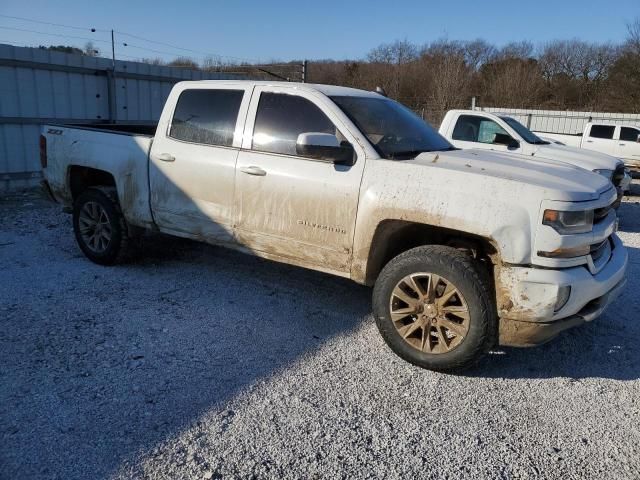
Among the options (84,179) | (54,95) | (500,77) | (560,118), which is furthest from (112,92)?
(500,77)

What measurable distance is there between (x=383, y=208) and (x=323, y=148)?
2.05ft

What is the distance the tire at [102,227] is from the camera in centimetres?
543

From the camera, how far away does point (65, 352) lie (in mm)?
3713

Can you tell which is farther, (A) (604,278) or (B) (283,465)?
(A) (604,278)

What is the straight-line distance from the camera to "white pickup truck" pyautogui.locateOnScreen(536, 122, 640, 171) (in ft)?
52.9

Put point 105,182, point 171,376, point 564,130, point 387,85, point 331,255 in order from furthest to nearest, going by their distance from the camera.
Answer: point 387,85, point 564,130, point 105,182, point 331,255, point 171,376

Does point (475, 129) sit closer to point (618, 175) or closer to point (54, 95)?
point (618, 175)

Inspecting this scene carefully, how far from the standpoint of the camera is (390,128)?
4.48 m

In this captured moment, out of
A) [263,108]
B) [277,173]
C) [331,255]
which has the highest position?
[263,108]

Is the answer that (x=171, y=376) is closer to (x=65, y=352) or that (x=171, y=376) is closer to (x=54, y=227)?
(x=65, y=352)

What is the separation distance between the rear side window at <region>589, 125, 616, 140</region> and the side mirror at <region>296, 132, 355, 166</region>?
51.7 feet

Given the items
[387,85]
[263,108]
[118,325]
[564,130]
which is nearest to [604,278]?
[263,108]

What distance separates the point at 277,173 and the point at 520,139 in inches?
278

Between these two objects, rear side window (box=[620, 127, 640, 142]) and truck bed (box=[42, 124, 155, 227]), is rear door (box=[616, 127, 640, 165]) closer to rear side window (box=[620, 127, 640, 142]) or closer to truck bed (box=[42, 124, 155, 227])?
rear side window (box=[620, 127, 640, 142])
